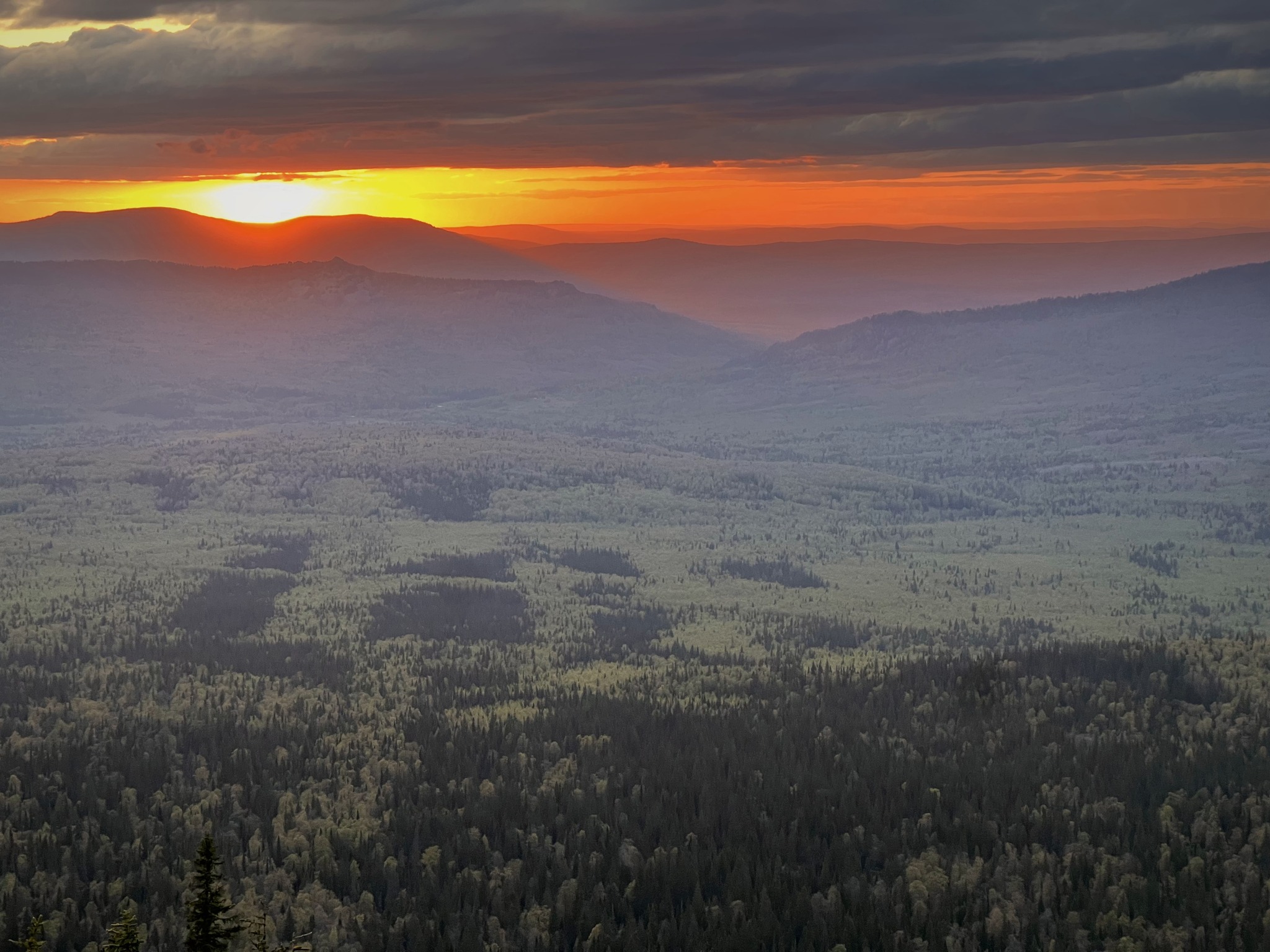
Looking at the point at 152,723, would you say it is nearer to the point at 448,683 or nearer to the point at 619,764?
the point at 448,683

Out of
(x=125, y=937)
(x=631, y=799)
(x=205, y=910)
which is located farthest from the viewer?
(x=631, y=799)

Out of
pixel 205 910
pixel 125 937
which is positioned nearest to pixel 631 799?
pixel 205 910

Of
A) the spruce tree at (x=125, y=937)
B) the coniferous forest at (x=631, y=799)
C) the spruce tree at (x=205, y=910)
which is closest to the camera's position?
the spruce tree at (x=125, y=937)

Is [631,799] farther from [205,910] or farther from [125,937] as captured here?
[125,937]

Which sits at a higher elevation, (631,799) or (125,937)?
(125,937)

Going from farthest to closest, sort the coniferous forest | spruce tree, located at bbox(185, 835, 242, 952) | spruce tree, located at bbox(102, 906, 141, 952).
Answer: the coniferous forest, spruce tree, located at bbox(185, 835, 242, 952), spruce tree, located at bbox(102, 906, 141, 952)

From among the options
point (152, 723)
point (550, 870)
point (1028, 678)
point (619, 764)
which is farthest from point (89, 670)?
point (1028, 678)

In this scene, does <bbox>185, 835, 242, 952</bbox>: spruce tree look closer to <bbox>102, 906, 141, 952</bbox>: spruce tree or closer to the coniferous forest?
the coniferous forest

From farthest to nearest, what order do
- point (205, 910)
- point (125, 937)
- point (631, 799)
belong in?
point (631, 799) → point (205, 910) → point (125, 937)

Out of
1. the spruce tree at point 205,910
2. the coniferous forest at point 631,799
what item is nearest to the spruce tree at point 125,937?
the coniferous forest at point 631,799

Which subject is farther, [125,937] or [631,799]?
[631,799]

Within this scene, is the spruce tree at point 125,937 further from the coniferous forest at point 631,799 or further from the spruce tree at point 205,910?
the spruce tree at point 205,910

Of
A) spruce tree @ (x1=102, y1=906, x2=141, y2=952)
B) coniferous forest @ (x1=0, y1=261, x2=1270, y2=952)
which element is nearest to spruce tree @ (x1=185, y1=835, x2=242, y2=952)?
coniferous forest @ (x1=0, y1=261, x2=1270, y2=952)
